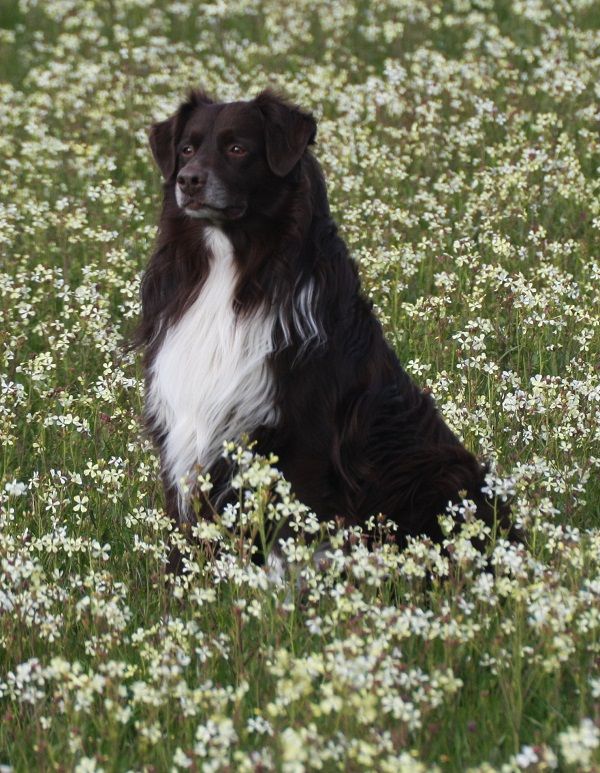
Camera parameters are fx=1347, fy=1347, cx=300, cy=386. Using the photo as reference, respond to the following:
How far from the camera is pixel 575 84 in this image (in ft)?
35.8

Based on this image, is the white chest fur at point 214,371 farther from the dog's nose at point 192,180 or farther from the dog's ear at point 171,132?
the dog's ear at point 171,132

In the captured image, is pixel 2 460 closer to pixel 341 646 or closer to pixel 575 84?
pixel 341 646

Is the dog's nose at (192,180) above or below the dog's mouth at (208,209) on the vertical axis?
above

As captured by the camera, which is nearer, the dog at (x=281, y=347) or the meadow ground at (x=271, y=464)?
the meadow ground at (x=271, y=464)

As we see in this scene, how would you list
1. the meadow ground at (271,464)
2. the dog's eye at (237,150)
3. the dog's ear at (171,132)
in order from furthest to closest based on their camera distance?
the dog's ear at (171,132)
the dog's eye at (237,150)
the meadow ground at (271,464)

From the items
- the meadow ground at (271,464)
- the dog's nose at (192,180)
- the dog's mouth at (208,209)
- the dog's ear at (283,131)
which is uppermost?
the dog's ear at (283,131)

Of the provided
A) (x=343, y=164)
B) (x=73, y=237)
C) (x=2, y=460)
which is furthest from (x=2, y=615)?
(x=343, y=164)

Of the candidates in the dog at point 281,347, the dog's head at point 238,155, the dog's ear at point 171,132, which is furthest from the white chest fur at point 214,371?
the dog's ear at point 171,132

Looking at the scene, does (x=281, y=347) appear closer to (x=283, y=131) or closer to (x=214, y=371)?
(x=214, y=371)

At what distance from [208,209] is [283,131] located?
→ 18.4 inches

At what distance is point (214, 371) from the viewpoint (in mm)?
5465

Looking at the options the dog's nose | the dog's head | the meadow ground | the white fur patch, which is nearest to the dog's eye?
the dog's head

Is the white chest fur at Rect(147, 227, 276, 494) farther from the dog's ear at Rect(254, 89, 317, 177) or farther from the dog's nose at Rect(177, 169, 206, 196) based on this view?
the dog's ear at Rect(254, 89, 317, 177)

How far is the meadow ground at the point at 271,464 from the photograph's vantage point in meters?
3.79
